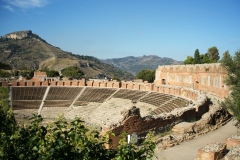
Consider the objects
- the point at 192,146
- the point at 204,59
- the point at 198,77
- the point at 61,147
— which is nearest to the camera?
the point at 61,147

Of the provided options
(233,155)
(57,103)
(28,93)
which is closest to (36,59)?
(28,93)

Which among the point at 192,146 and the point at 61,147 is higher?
the point at 61,147

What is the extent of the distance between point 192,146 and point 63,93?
86.7 ft

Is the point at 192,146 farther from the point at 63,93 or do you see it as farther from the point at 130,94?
the point at 63,93

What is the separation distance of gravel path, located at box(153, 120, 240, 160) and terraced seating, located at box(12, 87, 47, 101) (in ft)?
83.7

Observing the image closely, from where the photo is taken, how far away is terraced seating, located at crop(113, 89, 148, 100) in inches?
1269

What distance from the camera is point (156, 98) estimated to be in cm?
2967

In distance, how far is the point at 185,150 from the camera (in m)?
12.4

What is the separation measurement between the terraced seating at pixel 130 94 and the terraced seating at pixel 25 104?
34.7 feet

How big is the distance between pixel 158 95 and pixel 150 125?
16367 mm

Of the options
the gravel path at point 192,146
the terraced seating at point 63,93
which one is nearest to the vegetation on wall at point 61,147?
the gravel path at point 192,146

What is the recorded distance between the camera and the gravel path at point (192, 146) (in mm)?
11576

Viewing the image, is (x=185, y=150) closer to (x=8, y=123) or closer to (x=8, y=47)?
(x=8, y=123)

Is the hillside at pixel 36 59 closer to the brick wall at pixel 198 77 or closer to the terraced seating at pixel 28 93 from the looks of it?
the brick wall at pixel 198 77
